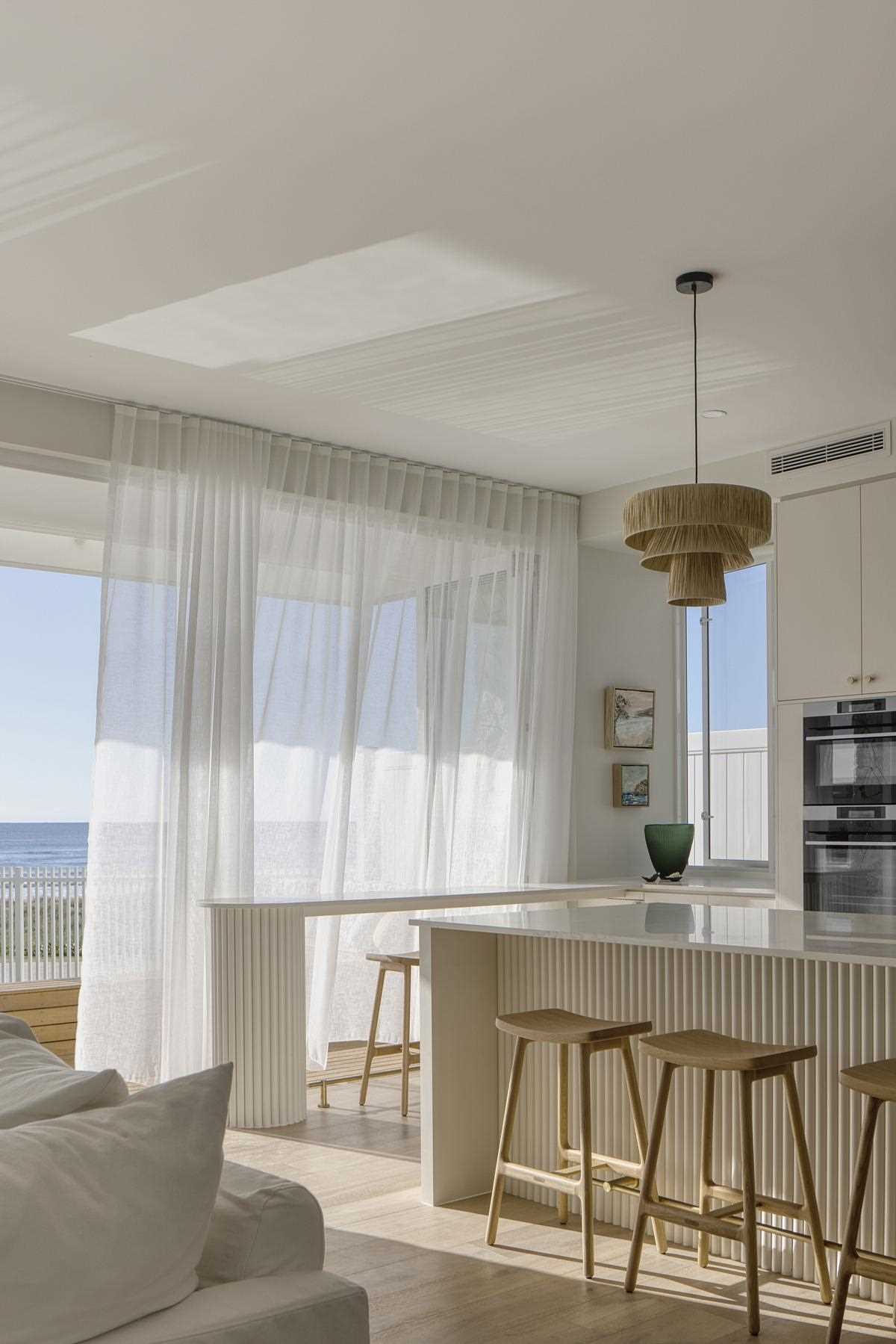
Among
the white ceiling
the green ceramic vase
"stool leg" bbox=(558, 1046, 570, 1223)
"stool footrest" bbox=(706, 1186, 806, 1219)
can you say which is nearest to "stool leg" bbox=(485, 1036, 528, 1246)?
"stool leg" bbox=(558, 1046, 570, 1223)

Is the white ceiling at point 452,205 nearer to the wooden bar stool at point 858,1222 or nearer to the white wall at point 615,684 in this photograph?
the white wall at point 615,684

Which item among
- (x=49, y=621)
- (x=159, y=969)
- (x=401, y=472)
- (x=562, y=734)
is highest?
(x=49, y=621)

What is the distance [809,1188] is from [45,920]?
231 inches

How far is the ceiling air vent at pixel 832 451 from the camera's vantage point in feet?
17.8

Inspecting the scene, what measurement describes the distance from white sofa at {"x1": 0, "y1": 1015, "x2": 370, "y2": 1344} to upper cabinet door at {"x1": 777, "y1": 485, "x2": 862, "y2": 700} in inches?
168

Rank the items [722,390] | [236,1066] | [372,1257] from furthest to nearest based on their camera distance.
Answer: [722,390], [236,1066], [372,1257]

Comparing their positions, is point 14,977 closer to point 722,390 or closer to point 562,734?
point 562,734

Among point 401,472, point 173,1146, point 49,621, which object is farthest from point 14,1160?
point 49,621

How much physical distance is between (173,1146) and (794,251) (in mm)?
3292

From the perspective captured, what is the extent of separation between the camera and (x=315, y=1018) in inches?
222

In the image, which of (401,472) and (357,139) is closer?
(357,139)

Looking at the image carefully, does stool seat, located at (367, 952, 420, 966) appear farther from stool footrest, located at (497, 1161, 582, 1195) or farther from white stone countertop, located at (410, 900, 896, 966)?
stool footrest, located at (497, 1161, 582, 1195)

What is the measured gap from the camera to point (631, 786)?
707cm

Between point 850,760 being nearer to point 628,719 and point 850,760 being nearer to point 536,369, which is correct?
point 628,719
